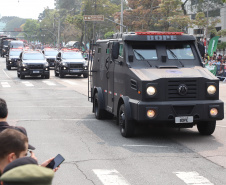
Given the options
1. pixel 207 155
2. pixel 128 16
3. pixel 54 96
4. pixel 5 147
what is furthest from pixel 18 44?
pixel 5 147

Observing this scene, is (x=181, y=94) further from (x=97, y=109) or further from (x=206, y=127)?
(x=97, y=109)

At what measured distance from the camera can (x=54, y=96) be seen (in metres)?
21.9

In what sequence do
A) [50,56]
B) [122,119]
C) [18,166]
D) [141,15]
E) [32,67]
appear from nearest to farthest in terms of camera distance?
[18,166]
[122,119]
[32,67]
[50,56]
[141,15]

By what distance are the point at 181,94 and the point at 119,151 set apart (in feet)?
6.19

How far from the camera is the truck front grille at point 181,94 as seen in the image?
1045cm

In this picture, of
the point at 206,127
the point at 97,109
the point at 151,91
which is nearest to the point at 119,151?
the point at 151,91

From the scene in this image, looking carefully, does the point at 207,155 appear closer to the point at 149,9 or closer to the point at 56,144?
the point at 56,144

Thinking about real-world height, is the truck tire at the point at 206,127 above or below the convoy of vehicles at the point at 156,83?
below

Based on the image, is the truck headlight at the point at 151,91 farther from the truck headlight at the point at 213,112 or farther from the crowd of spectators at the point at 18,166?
the crowd of spectators at the point at 18,166

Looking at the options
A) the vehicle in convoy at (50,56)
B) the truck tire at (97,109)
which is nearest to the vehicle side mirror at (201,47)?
the truck tire at (97,109)

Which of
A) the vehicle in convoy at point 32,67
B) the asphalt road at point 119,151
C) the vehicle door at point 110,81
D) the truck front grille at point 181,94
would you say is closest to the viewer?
the asphalt road at point 119,151

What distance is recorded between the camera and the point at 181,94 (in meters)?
10.5

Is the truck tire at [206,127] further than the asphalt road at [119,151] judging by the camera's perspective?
Yes

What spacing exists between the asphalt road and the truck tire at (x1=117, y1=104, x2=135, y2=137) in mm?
183
